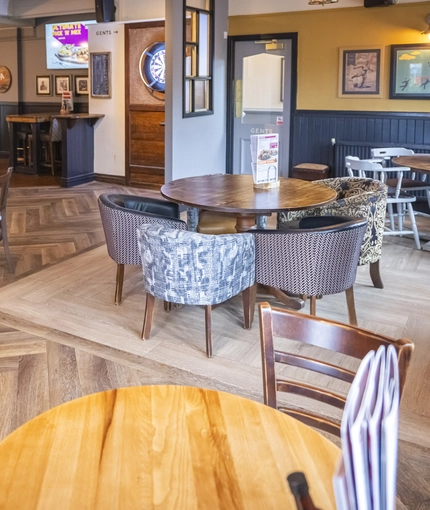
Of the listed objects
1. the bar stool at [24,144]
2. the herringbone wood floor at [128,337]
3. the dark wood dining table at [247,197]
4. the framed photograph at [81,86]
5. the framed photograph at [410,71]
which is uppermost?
the framed photograph at [81,86]

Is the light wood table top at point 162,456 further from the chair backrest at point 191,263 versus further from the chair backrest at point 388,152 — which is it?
the chair backrest at point 388,152

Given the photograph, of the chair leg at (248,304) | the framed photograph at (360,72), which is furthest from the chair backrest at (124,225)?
the framed photograph at (360,72)

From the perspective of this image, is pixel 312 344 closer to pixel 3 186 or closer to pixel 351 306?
pixel 351 306

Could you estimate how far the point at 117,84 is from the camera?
27.3 feet

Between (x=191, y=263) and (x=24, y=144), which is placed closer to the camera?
(x=191, y=263)

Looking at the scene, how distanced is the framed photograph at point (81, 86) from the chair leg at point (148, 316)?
25.5 feet

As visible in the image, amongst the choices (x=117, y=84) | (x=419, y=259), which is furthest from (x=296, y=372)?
(x=117, y=84)

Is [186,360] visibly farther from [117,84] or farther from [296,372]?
[117,84]

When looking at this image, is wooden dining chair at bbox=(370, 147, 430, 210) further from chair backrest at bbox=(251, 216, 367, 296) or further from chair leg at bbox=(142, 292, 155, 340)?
chair leg at bbox=(142, 292, 155, 340)

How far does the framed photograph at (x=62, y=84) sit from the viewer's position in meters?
10.3

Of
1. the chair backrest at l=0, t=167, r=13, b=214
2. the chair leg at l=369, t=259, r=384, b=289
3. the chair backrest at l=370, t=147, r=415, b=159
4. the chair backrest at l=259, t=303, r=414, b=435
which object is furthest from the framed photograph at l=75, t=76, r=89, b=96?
the chair backrest at l=259, t=303, r=414, b=435

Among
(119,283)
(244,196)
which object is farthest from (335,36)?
(119,283)

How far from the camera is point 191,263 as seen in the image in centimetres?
293

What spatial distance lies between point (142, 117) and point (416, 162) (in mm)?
4299
